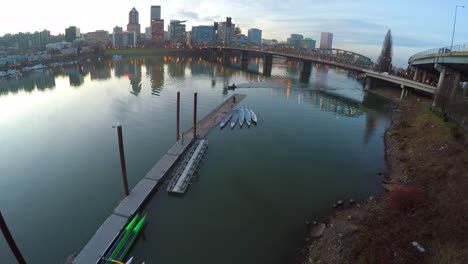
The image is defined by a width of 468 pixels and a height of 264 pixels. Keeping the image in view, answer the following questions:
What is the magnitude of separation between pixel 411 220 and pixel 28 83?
300 ft

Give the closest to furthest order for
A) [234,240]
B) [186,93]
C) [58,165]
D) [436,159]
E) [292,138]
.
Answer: [234,240] → [436,159] → [58,165] → [292,138] → [186,93]

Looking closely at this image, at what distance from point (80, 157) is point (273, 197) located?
66.3 feet

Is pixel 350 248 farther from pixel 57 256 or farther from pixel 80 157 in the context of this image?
pixel 80 157

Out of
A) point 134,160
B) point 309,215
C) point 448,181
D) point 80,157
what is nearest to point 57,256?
point 134,160

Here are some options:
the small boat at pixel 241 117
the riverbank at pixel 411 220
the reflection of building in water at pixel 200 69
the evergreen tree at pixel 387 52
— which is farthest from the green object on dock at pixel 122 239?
the evergreen tree at pixel 387 52

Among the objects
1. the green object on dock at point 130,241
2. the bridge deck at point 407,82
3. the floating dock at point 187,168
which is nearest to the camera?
the green object on dock at point 130,241

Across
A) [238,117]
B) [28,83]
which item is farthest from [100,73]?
[238,117]

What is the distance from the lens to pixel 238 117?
43.4 meters

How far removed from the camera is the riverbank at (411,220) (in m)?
14.7

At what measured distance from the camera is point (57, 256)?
1603cm

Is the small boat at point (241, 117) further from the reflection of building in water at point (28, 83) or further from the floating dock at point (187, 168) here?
the reflection of building in water at point (28, 83)

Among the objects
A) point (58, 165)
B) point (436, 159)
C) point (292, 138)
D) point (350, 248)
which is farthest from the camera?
point (292, 138)

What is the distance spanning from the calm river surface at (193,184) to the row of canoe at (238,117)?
6.86 feet

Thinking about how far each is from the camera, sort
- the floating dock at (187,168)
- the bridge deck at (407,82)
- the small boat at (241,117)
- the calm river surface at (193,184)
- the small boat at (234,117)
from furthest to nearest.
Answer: the bridge deck at (407,82)
the small boat at (241,117)
the small boat at (234,117)
the floating dock at (187,168)
the calm river surface at (193,184)
